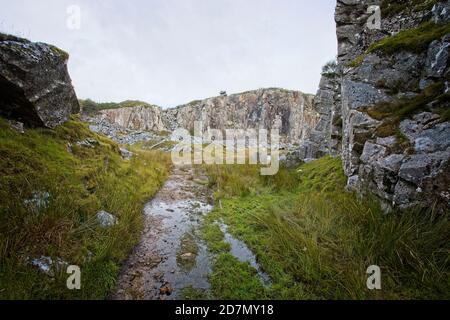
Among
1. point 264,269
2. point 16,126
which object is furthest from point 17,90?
point 264,269

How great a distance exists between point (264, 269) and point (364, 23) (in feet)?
35.9

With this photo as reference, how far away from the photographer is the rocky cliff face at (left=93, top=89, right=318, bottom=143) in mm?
53812

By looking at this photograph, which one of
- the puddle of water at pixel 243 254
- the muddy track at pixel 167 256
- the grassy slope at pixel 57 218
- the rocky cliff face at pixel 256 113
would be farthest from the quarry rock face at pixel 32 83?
the rocky cliff face at pixel 256 113

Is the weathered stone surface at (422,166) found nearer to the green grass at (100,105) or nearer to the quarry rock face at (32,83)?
the quarry rock face at (32,83)

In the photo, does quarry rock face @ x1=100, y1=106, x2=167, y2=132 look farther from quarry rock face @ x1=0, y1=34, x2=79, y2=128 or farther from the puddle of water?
the puddle of water

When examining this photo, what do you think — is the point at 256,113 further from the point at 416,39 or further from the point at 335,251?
the point at 335,251

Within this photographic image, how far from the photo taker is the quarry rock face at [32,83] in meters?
4.93

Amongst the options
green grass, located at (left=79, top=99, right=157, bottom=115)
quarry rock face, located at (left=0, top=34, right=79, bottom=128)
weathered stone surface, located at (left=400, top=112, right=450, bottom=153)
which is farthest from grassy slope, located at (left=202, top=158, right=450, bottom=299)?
green grass, located at (left=79, top=99, right=157, bottom=115)

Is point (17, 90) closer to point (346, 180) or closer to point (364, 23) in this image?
point (346, 180)

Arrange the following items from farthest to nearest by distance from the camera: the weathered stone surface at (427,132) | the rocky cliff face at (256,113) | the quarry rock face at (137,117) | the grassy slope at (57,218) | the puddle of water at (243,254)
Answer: the rocky cliff face at (256,113) → the quarry rock face at (137,117) → the weathered stone surface at (427,132) → the puddle of water at (243,254) → the grassy slope at (57,218)

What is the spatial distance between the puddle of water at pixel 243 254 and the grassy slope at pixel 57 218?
209 centimetres

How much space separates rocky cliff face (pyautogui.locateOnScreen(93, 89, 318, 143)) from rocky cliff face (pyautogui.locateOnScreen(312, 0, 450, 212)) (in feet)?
154

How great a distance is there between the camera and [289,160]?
1099 cm

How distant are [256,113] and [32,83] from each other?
173 ft
